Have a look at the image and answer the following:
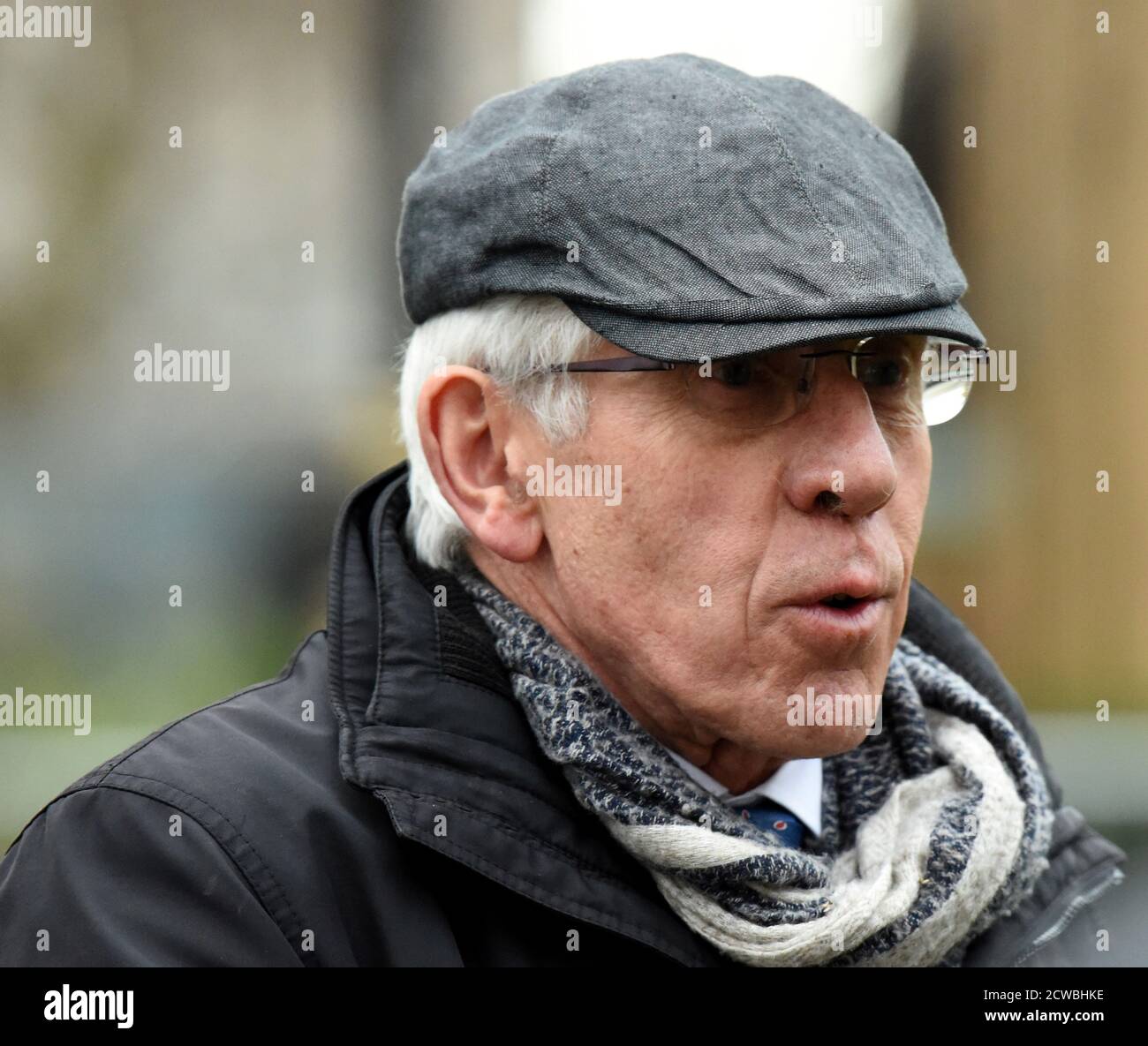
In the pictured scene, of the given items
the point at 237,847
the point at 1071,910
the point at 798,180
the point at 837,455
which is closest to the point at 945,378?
the point at 837,455

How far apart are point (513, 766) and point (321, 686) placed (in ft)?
1.19

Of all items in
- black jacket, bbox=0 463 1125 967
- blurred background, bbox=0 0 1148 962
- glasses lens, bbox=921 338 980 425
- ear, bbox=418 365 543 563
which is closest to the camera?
black jacket, bbox=0 463 1125 967

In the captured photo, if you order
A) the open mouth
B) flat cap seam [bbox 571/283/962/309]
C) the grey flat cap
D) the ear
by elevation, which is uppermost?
the grey flat cap

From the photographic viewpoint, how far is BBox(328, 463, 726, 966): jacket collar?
170 cm

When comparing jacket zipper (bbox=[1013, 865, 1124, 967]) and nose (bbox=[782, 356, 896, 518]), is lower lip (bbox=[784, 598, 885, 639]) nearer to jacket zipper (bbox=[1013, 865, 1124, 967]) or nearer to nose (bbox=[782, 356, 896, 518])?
nose (bbox=[782, 356, 896, 518])

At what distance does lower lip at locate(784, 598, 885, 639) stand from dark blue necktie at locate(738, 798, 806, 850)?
14.4 inches

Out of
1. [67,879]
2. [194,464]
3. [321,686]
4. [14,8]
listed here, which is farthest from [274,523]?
[67,879]

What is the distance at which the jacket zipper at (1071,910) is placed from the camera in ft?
6.86

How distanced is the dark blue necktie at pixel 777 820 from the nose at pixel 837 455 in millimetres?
531

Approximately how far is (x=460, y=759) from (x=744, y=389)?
0.66 m

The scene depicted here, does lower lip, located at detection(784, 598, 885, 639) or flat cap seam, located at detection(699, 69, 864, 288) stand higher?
flat cap seam, located at detection(699, 69, 864, 288)

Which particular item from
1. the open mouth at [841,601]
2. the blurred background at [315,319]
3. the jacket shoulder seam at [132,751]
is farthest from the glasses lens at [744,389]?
the blurred background at [315,319]

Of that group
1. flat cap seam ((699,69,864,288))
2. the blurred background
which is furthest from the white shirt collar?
the blurred background

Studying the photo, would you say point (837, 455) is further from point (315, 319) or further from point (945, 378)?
point (315, 319)
